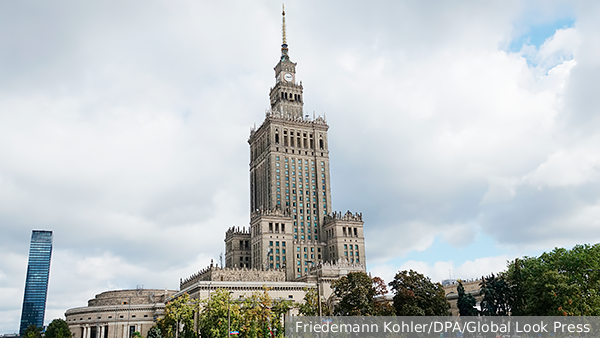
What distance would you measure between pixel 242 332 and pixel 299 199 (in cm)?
9520

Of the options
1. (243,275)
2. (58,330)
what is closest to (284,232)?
(243,275)

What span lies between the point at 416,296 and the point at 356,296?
10.9 m

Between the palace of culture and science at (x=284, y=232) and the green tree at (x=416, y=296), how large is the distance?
65.5 m

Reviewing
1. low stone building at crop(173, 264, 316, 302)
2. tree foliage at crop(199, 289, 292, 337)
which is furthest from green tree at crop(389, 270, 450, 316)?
low stone building at crop(173, 264, 316, 302)

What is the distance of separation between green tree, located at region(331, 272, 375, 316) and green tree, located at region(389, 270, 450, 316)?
5.07 m

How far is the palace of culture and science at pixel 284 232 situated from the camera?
567ft

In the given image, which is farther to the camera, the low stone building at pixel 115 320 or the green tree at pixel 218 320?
the low stone building at pixel 115 320

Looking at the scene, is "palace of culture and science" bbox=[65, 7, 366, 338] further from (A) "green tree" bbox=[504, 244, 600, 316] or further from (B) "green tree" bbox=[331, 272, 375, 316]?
(A) "green tree" bbox=[504, 244, 600, 316]

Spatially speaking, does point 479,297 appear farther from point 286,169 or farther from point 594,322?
point 286,169

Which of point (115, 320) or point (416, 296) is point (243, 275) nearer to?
point (115, 320)

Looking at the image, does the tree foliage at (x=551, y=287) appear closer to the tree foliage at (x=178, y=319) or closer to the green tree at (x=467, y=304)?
the green tree at (x=467, y=304)

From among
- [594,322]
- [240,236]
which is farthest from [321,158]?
[594,322]

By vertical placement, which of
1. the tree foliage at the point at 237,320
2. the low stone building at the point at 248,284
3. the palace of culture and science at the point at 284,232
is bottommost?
the tree foliage at the point at 237,320

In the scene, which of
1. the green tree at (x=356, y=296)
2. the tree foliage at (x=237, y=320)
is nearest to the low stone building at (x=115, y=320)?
the tree foliage at (x=237, y=320)
